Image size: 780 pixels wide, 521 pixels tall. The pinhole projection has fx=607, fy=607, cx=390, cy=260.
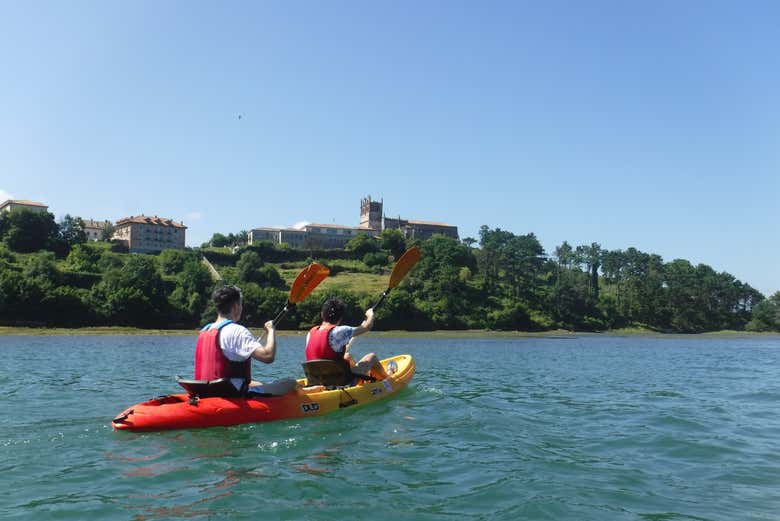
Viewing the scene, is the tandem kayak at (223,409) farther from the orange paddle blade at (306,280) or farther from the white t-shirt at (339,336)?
the orange paddle blade at (306,280)

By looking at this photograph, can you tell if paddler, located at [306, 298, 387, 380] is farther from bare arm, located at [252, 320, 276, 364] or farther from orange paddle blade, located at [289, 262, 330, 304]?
orange paddle blade, located at [289, 262, 330, 304]

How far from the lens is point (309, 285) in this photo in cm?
1582

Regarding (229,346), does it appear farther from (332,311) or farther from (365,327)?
(365,327)

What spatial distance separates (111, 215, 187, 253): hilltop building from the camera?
12381 cm

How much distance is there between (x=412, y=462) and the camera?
8109 millimetres

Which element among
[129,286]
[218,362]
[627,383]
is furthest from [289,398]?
[129,286]

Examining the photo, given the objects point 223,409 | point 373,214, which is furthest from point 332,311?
point 373,214

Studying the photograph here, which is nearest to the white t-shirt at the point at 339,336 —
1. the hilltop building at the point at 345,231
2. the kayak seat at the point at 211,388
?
the kayak seat at the point at 211,388

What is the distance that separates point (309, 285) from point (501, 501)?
32.9 ft

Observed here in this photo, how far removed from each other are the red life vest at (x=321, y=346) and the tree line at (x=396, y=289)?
58462mm

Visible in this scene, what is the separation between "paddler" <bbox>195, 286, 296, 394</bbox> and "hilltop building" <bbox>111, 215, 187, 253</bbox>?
118 metres

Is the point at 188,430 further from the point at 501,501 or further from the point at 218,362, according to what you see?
the point at 501,501

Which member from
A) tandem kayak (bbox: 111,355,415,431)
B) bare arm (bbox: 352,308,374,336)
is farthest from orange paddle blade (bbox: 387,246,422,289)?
tandem kayak (bbox: 111,355,415,431)

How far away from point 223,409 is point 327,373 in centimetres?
263
